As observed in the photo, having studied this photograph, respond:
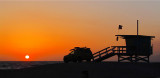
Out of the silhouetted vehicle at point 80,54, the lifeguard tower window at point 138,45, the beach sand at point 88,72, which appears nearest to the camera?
the beach sand at point 88,72

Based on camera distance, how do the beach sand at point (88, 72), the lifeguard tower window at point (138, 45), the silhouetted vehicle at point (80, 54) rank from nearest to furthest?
1. the beach sand at point (88, 72)
2. the silhouetted vehicle at point (80, 54)
3. the lifeguard tower window at point (138, 45)

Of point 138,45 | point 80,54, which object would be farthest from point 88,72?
point 138,45

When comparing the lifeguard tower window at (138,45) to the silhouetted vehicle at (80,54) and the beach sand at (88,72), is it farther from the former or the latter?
the beach sand at (88,72)

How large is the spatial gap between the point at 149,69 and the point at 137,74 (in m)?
4.31

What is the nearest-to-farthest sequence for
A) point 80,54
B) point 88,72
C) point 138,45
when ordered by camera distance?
point 88,72 → point 80,54 → point 138,45

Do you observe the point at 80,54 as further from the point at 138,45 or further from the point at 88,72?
the point at 88,72

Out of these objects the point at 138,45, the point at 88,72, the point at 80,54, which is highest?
the point at 138,45

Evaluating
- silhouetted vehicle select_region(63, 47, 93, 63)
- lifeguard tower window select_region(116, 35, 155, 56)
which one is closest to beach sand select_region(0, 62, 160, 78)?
silhouetted vehicle select_region(63, 47, 93, 63)

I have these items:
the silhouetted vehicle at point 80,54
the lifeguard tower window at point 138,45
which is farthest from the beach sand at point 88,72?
the lifeguard tower window at point 138,45

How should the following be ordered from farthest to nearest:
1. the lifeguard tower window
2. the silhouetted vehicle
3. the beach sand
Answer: the lifeguard tower window
the silhouetted vehicle
the beach sand

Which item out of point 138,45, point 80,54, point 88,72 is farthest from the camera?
point 138,45

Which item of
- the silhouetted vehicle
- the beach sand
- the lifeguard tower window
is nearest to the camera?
the beach sand

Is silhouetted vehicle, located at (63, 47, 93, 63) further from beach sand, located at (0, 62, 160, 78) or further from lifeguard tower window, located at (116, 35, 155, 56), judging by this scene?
beach sand, located at (0, 62, 160, 78)

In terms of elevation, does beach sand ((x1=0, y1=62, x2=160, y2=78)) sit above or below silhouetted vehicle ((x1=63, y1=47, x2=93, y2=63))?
below
